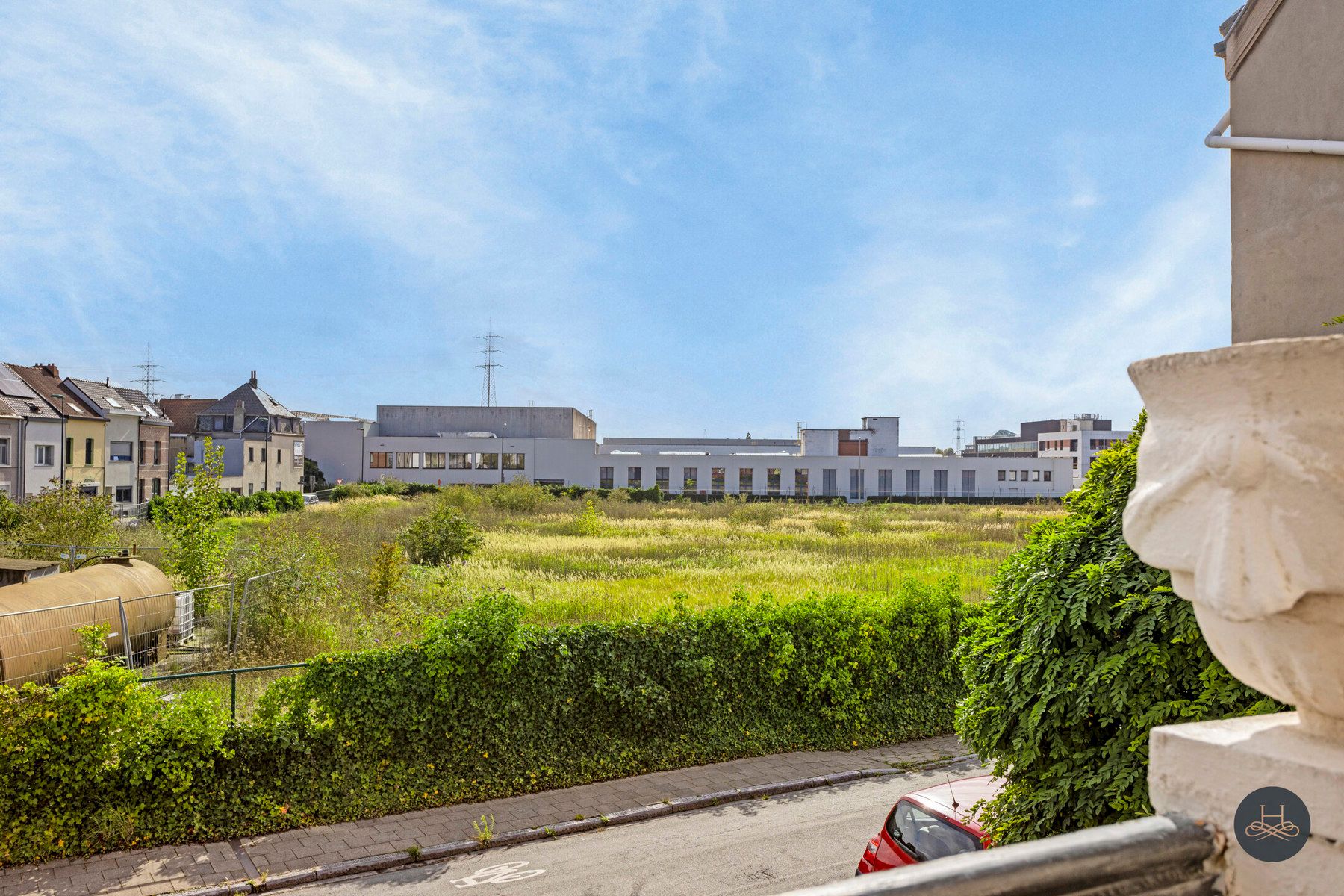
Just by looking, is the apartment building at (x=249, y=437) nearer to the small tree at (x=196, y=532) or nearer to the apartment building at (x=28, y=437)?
the apartment building at (x=28, y=437)

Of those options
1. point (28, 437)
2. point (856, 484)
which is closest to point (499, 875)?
point (28, 437)

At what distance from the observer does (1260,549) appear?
5.33ft

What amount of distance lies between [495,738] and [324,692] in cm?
231

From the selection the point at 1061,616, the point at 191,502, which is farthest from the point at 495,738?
the point at 191,502

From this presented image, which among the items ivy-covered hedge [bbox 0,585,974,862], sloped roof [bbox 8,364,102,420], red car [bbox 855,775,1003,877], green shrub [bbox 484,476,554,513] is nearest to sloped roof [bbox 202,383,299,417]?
sloped roof [bbox 8,364,102,420]

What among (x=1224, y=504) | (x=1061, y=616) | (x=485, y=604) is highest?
(x=1224, y=504)

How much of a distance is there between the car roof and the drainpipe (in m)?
5.93

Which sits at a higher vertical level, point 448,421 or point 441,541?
point 448,421

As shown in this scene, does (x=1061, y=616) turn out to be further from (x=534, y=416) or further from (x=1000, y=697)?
(x=534, y=416)

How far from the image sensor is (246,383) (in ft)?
228

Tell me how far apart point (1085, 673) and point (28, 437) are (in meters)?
49.8

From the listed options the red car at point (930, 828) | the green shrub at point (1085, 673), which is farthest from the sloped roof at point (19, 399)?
the green shrub at point (1085, 673)

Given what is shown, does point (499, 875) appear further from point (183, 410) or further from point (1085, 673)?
point (183, 410)

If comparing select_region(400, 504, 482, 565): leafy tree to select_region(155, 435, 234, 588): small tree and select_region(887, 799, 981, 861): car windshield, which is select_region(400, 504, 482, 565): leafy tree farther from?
select_region(887, 799, 981, 861): car windshield
